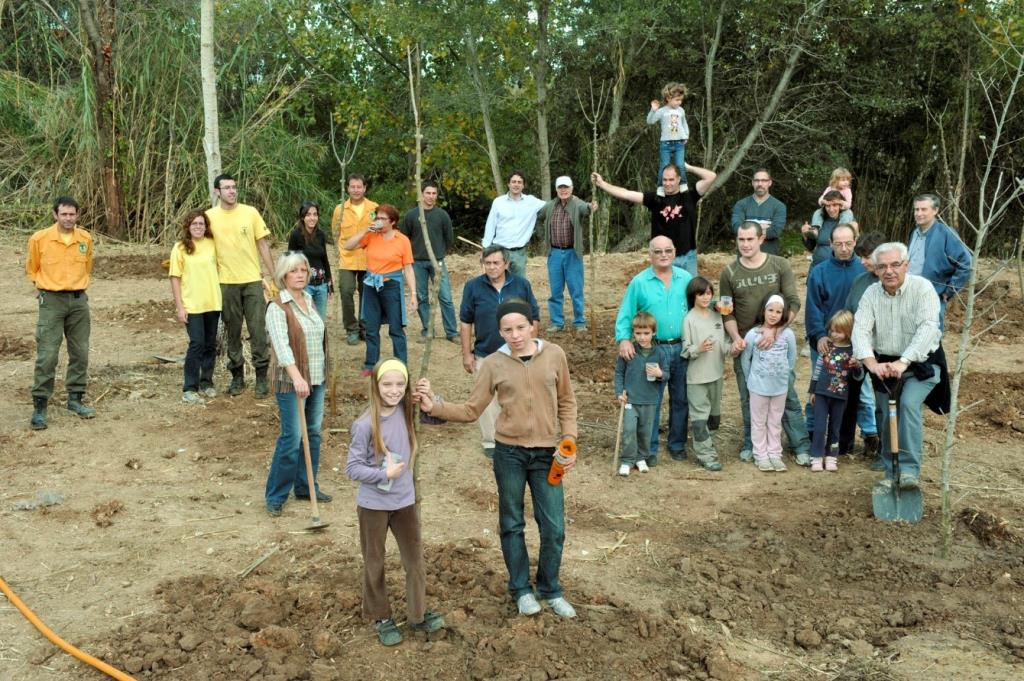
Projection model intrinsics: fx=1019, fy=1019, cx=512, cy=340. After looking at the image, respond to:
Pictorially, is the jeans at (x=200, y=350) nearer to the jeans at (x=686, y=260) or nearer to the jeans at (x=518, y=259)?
the jeans at (x=518, y=259)

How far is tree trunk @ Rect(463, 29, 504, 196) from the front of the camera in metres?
17.3

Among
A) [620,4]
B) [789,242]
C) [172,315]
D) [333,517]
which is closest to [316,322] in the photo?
[333,517]

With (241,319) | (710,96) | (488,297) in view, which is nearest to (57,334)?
(241,319)

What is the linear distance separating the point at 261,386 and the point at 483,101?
9.95 m

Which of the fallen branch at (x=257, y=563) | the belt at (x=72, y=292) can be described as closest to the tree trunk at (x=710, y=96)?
the belt at (x=72, y=292)

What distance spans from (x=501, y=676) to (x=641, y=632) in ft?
2.55

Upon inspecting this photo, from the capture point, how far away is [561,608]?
5082 mm

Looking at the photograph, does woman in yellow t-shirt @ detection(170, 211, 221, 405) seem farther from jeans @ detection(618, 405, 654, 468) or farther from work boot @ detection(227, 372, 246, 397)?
jeans @ detection(618, 405, 654, 468)

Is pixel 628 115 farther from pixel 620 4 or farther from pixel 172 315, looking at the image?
pixel 172 315

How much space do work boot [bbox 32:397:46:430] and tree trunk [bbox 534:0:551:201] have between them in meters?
11.1

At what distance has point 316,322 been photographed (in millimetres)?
6348

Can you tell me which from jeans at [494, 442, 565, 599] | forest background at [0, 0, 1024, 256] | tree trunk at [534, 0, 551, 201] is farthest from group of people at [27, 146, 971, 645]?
tree trunk at [534, 0, 551, 201]

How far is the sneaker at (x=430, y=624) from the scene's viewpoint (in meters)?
4.89

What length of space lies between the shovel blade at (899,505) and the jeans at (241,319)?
5246 mm
